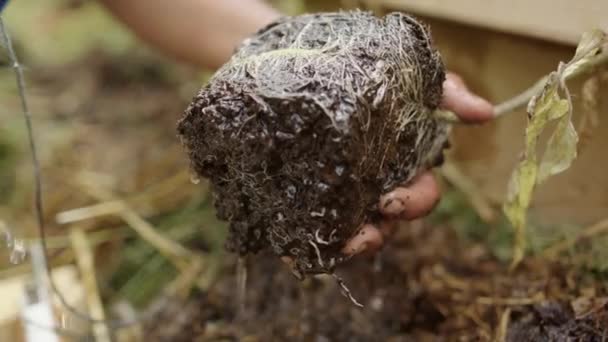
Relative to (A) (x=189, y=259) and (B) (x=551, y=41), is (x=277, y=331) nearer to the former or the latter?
(A) (x=189, y=259)

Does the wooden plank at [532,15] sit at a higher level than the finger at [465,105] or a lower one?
higher

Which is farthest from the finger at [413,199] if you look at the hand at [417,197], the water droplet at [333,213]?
the water droplet at [333,213]

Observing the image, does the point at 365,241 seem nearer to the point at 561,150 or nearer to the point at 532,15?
the point at 561,150

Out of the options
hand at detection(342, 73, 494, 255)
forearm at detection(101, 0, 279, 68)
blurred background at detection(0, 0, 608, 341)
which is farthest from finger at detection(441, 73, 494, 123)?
forearm at detection(101, 0, 279, 68)

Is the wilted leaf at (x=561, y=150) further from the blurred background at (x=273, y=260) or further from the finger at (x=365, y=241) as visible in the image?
the finger at (x=365, y=241)

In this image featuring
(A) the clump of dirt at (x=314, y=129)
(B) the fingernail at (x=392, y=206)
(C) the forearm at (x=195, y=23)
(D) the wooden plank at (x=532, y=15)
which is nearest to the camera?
(A) the clump of dirt at (x=314, y=129)

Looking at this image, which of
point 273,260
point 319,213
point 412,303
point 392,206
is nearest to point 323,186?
point 319,213

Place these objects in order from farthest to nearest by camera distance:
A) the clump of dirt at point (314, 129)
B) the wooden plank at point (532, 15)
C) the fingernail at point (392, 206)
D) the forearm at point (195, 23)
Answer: the forearm at point (195, 23), the wooden plank at point (532, 15), the fingernail at point (392, 206), the clump of dirt at point (314, 129)

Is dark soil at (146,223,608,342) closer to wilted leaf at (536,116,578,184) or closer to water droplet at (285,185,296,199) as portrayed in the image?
wilted leaf at (536,116,578,184)
